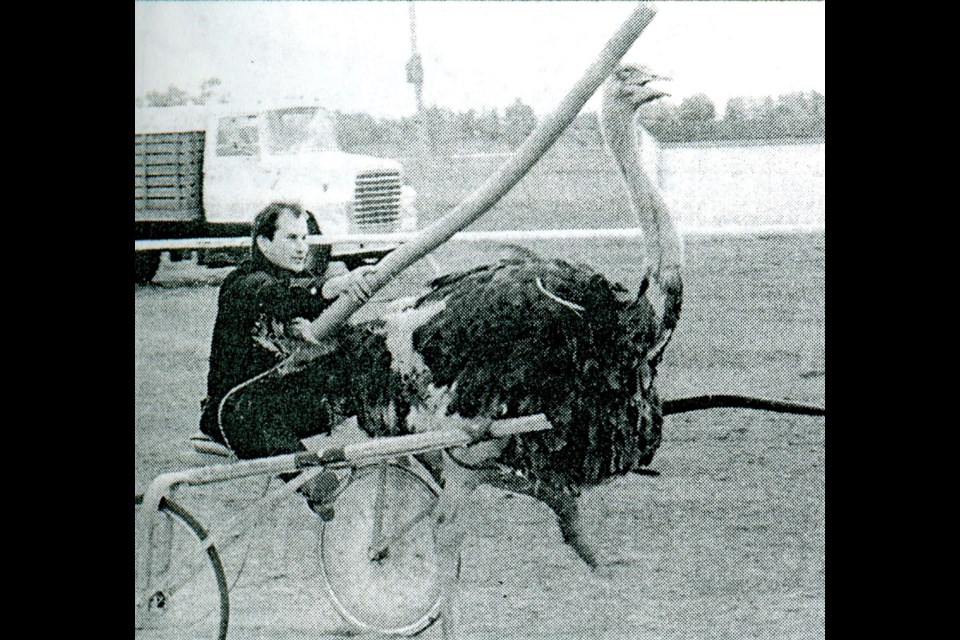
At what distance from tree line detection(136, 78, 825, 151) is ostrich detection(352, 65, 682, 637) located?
123mm

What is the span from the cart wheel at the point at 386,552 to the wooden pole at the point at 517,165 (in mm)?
722

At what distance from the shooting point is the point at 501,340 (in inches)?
181

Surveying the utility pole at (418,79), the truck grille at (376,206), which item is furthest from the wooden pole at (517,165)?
the utility pole at (418,79)

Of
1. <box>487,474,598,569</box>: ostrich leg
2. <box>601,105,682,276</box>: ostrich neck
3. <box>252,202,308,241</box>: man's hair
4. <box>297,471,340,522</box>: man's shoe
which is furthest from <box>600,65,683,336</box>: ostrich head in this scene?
<box>297,471,340,522</box>: man's shoe

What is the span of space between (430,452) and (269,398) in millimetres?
704

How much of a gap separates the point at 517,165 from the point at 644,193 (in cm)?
51

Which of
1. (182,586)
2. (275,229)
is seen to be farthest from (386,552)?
(275,229)

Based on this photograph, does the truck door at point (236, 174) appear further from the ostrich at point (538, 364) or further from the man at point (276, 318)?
the ostrich at point (538, 364)

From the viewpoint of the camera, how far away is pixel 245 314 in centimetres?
487

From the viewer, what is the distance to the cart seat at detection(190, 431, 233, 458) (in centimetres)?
490
